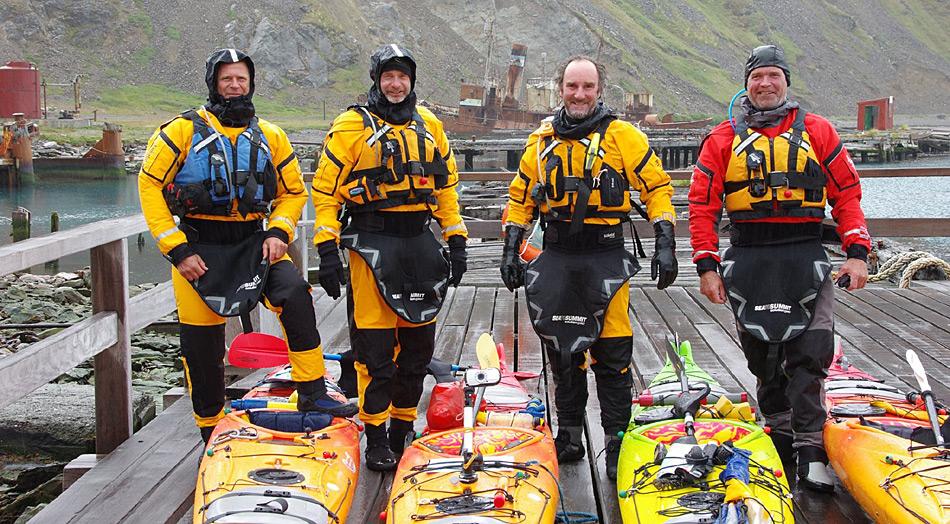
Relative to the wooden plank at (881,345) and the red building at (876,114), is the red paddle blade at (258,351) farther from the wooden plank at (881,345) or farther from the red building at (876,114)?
the red building at (876,114)

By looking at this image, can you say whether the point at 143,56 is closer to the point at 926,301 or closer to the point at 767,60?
the point at 926,301

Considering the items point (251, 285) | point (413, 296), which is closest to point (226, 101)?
point (251, 285)

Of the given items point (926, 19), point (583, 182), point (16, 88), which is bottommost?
point (583, 182)

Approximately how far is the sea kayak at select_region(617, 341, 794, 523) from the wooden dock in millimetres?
277

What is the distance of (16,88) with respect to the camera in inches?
1813

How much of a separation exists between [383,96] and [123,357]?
69.0 inches

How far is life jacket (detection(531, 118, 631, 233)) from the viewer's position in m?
3.82

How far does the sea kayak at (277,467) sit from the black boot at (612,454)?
40.7 inches

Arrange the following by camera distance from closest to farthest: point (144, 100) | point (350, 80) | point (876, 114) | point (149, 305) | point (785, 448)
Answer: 1. point (785, 448)
2. point (149, 305)
3. point (144, 100)
4. point (876, 114)
5. point (350, 80)

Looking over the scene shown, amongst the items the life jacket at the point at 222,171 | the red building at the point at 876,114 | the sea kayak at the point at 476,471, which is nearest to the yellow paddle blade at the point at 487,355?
the sea kayak at the point at 476,471

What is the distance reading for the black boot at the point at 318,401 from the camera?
12.6 feet

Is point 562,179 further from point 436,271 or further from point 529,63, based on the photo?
point 529,63

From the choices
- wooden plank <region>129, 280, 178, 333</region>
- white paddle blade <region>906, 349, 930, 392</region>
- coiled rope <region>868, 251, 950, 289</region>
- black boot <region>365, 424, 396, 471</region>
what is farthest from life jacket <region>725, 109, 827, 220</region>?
coiled rope <region>868, 251, 950, 289</region>

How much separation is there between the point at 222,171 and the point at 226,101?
0.31 metres
